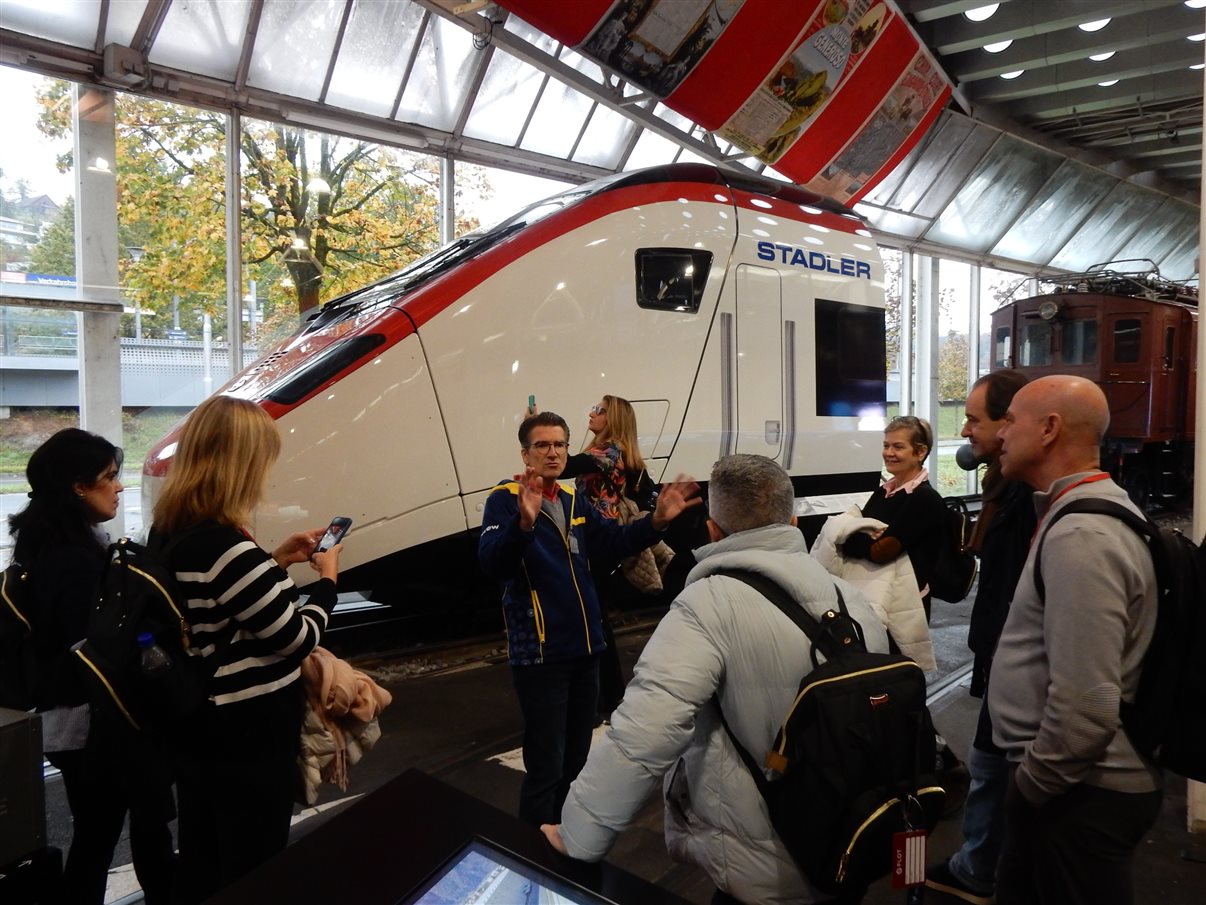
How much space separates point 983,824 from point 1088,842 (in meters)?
1.06

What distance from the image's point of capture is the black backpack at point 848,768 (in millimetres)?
1763

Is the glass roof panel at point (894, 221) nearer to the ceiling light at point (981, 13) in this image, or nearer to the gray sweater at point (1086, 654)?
the ceiling light at point (981, 13)

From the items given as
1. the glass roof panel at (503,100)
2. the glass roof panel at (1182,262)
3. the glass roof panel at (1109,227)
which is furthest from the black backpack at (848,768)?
the glass roof panel at (1182,262)

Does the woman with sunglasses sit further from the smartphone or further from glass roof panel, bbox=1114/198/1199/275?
glass roof panel, bbox=1114/198/1199/275

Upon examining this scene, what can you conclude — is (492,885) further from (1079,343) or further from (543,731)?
(1079,343)

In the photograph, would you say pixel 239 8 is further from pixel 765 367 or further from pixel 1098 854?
pixel 1098 854

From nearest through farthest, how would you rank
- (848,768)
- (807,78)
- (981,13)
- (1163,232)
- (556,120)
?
1. (848,768)
2. (807,78)
3. (556,120)
4. (981,13)
5. (1163,232)

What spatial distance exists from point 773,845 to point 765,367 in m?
4.70

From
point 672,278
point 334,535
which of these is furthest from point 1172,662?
point 672,278

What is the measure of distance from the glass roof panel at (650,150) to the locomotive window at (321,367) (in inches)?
248

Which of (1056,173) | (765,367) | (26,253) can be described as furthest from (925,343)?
(26,253)

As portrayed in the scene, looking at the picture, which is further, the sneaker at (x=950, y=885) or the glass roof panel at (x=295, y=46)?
the glass roof panel at (x=295, y=46)

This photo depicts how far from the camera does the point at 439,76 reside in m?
8.23

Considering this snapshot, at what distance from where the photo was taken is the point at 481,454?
502cm
